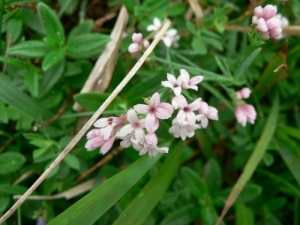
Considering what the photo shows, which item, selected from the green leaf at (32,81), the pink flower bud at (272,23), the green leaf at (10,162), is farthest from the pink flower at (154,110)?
the green leaf at (10,162)

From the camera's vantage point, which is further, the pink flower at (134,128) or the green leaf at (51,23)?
the green leaf at (51,23)

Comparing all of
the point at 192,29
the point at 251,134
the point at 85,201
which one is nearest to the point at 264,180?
the point at 251,134

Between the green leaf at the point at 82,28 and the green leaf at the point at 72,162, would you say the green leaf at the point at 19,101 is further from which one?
the green leaf at the point at 82,28

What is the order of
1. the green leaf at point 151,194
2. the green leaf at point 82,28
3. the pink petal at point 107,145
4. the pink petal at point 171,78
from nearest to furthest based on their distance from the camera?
the pink petal at point 171,78
the pink petal at point 107,145
the green leaf at point 151,194
the green leaf at point 82,28

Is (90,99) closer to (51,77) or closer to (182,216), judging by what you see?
(51,77)

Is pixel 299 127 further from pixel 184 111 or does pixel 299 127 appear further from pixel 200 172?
pixel 184 111

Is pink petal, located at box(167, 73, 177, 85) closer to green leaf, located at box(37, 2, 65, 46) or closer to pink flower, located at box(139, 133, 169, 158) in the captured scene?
pink flower, located at box(139, 133, 169, 158)
